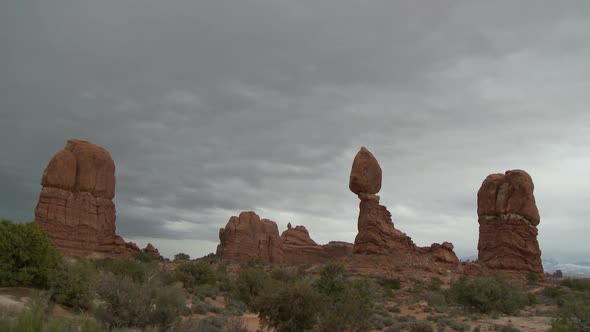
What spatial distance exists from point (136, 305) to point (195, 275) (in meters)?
22.1

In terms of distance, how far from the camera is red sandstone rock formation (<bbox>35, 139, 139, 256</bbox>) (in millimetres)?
49406

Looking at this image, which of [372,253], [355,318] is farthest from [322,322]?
[372,253]

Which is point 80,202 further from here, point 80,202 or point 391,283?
point 391,283

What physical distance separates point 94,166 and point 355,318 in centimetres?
4627

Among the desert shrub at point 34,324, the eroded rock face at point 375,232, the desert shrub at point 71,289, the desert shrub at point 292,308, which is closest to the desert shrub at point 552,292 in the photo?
the eroded rock face at point 375,232

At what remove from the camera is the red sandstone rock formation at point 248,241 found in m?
71.4

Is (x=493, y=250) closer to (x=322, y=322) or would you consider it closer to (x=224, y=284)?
(x=224, y=284)

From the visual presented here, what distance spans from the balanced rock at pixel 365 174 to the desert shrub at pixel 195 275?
20.5 metres

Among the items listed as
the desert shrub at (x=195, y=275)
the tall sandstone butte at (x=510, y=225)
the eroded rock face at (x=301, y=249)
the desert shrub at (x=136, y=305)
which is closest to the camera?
the desert shrub at (x=136, y=305)

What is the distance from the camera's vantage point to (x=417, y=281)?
42.3 m

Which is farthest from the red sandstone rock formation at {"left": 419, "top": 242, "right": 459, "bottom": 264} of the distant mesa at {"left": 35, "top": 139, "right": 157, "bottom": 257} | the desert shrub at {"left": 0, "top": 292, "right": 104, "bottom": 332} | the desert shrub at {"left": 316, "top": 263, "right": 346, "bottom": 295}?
the desert shrub at {"left": 0, "top": 292, "right": 104, "bottom": 332}

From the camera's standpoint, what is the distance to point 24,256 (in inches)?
725

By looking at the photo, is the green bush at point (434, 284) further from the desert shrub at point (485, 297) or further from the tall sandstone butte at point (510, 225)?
the tall sandstone butte at point (510, 225)

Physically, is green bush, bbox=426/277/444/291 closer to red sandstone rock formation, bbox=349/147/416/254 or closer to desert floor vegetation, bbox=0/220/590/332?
desert floor vegetation, bbox=0/220/590/332
